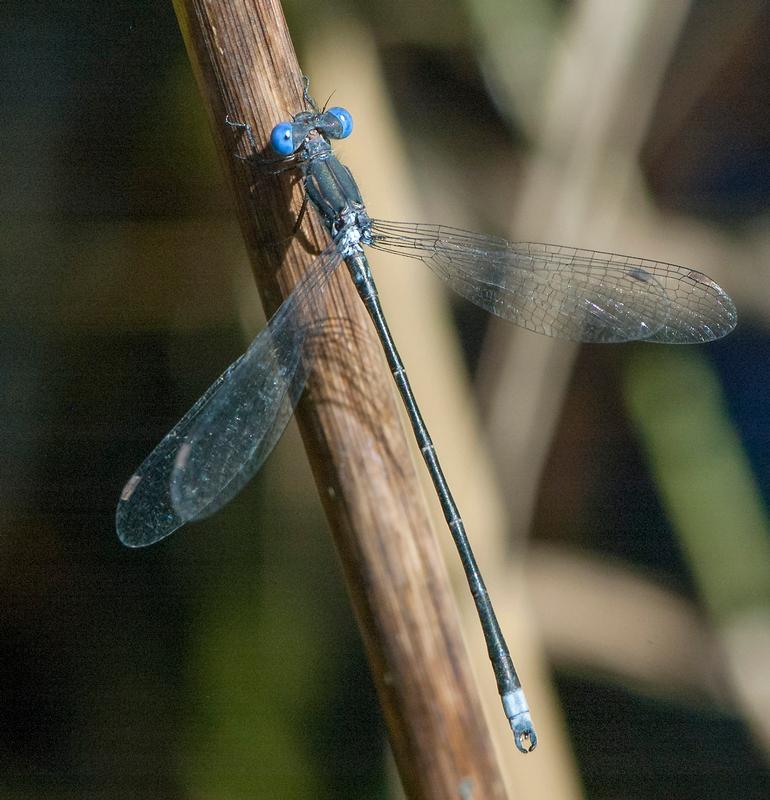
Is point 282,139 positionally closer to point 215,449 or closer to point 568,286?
point 215,449

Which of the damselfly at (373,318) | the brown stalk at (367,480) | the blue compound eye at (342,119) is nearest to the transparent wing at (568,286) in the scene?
the damselfly at (373,318)

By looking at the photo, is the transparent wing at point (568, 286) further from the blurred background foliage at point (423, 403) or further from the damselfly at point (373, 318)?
the blurred background foliage at point (423, 403)

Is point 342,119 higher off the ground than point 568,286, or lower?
higher

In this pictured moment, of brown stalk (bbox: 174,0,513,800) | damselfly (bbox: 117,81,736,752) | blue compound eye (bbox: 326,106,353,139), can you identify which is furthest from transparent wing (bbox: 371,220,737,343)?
brown stalk (bbox: 174,0,513,800)

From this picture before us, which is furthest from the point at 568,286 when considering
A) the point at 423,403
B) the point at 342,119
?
the point at 342,119

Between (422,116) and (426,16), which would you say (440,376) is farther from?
(426,16)

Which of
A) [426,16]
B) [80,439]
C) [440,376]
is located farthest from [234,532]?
[426,16]
